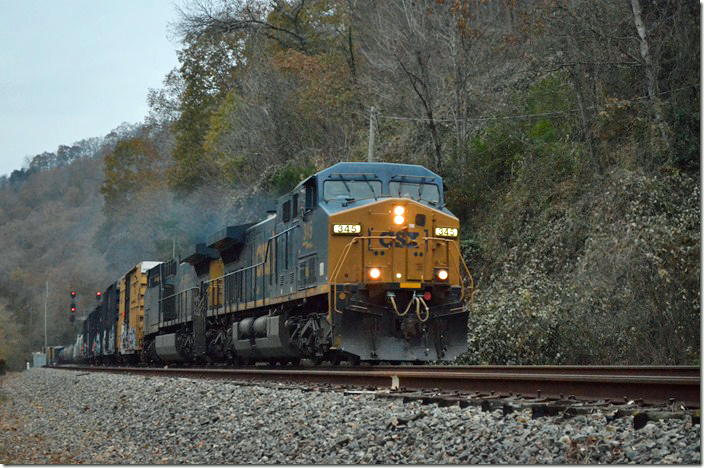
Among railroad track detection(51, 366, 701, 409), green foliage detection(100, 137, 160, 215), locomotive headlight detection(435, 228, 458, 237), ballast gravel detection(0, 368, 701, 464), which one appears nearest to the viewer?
ballast gravel detection(0, 368, 701, 464)

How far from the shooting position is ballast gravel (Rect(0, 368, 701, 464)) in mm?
5168

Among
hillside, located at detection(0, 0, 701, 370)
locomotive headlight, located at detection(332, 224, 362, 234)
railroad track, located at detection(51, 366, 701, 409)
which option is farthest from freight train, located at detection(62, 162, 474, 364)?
hillside, located at detection(0, 0, 701, 370)

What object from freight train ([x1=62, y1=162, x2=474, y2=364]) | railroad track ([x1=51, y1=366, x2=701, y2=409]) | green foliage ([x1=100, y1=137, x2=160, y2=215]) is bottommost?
railroad track ([x1=51, y1=366, x2=701, y2=409])

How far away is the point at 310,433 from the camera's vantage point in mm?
7102

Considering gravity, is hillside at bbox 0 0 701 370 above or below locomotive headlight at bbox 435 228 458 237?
Result: above

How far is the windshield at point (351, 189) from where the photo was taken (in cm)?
1326

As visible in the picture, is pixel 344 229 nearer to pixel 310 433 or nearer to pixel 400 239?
pixel 400 239

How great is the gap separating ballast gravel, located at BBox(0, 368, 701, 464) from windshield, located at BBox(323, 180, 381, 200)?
11.1 feet

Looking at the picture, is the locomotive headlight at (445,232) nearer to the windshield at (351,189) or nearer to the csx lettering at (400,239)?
the csx lettering at (400,239)

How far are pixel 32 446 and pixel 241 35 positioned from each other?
31.6 metres

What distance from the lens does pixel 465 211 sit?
22.7 meters

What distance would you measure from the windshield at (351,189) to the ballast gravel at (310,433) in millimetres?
3394

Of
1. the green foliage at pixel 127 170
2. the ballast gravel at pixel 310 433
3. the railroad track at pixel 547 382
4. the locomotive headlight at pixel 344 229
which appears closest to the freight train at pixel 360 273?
the locomotive headlight at pixel 344 229

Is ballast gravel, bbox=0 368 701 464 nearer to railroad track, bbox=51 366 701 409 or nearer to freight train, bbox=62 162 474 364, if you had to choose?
railroad track, bbox=51 366 701 409
